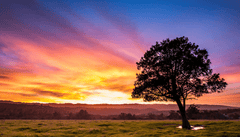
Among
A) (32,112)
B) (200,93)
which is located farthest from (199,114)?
(32,112)

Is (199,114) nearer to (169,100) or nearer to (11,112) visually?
(169,100)

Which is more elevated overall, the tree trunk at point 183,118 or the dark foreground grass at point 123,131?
the tree trunk at point 183,118

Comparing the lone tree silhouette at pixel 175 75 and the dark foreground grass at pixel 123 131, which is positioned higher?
the lone tree silhouette at pixel 175 75

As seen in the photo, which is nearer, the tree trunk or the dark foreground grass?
the dark foreground grass

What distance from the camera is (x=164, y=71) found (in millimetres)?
33094

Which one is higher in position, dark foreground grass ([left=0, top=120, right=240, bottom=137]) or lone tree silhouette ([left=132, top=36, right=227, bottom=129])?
lone tree silhouette ([left=132, top=36, right=227, bottom=129])

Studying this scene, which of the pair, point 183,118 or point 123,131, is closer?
point 123,131

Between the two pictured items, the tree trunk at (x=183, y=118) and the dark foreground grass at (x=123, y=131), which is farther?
the tree trunk at (x=183, y=118)

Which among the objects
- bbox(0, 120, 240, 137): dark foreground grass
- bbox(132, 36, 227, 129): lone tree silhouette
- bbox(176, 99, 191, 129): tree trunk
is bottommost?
bbox(0, 120, 240, 137): dark foreground grass

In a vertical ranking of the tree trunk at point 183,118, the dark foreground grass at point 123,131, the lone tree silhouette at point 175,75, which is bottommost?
the dark foreground grass at point 123,131

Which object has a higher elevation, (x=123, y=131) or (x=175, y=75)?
(x=175, y=75)

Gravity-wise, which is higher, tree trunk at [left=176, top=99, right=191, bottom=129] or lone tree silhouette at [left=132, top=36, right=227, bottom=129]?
lone tree silhouette at [left=132, top=36, right=227, bottom=129]

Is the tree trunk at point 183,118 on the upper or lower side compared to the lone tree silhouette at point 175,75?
lower

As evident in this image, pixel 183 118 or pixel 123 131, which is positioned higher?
pixel 183 118
